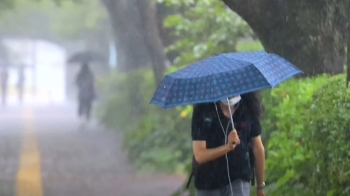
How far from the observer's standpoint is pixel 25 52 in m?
58.6

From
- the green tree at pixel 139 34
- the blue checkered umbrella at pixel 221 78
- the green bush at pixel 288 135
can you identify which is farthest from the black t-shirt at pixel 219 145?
the green tree at pixel 139 34

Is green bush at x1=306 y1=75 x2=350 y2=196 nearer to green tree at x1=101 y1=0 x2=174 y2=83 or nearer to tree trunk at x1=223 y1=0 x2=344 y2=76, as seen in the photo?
tree trunk at x1=223 y1=0 x2=344 y2=76

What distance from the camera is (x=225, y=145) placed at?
4.44m

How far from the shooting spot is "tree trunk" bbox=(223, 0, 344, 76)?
297 inches

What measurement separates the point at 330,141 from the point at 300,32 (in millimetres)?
2831

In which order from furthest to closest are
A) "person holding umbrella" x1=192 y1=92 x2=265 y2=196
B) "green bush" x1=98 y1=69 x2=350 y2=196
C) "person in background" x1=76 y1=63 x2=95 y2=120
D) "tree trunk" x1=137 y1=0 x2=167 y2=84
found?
"person in background" x1=76 y1=63 x2=95 y2=120 < "tree trunk" x1=137 y1=0 x2=167 y2=84 < "green bush" x1=98 y1=69 x2=350 y2=196 < "person holding umbrella" x1=192 y1=92 x2=265 y2=196

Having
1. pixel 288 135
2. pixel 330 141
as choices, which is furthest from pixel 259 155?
pixel 288 135

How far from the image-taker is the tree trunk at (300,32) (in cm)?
753

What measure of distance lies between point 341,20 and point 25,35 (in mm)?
44518

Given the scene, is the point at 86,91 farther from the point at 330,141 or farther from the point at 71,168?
the point at 330,141

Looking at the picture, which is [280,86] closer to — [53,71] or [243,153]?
[243,153]

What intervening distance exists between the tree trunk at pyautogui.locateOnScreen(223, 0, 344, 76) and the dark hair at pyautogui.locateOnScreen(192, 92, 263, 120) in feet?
9.89

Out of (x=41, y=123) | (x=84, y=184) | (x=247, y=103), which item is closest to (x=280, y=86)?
(x=247, y=103)

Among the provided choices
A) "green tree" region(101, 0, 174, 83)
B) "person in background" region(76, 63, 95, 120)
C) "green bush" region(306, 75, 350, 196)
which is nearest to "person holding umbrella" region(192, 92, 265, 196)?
"green bush" region(306, 75, 350, 196)
